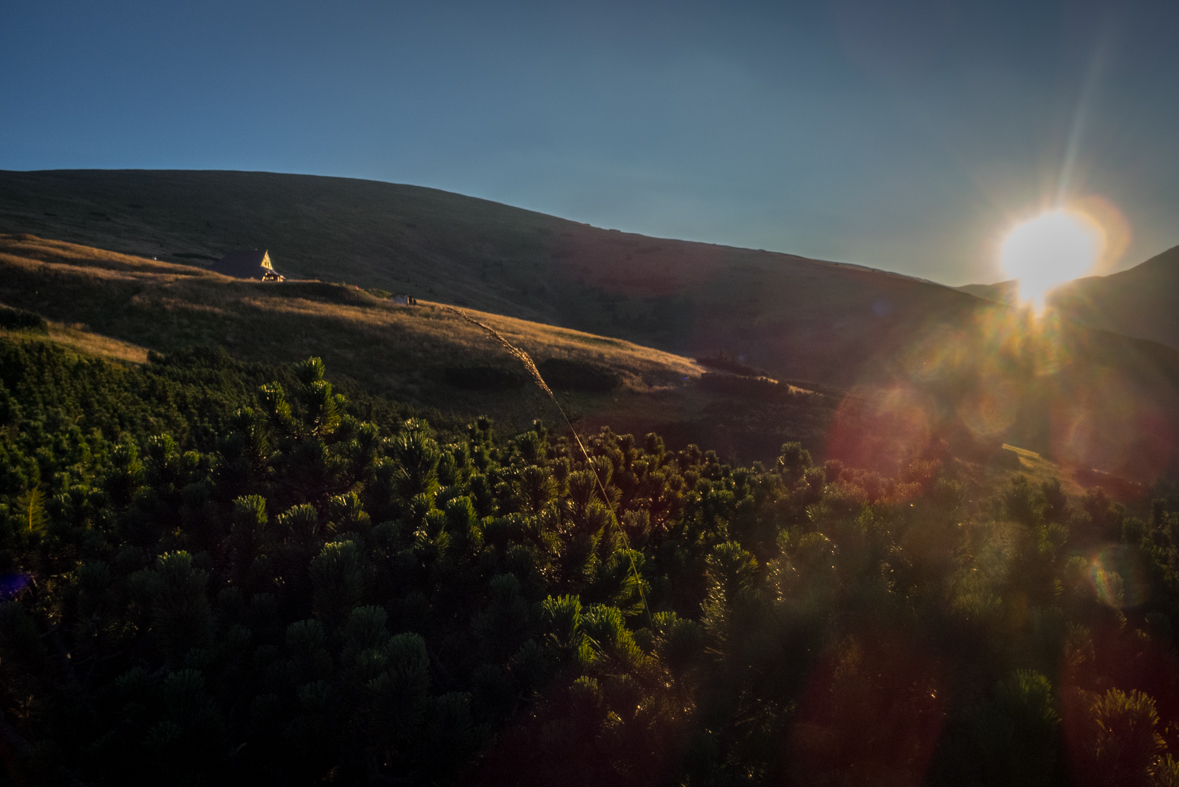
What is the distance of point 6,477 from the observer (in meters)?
7.33

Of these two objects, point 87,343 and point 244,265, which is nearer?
point 87,343

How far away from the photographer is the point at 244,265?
46.7m

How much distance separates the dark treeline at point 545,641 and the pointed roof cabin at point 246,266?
49987 millimetres

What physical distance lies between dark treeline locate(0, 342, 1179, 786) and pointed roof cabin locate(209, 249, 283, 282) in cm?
4999

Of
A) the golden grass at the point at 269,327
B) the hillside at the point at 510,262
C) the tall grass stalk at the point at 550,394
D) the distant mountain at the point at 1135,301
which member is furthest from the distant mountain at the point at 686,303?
the distant mountain at the point at 1135,301

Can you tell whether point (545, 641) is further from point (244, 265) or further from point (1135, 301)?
point (1135, 301)

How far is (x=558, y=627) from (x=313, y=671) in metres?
0.97

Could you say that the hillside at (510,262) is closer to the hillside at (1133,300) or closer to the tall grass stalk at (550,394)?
the hillside at (1133,300)

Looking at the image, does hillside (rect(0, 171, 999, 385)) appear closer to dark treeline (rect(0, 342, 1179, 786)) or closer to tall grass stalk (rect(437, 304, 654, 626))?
tall grass stalk (rect(437, 304, 654, 626))

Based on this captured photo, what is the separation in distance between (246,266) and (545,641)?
5433cm

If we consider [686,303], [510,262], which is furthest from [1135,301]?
[510,262]

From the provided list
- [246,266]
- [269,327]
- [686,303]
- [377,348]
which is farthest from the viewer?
[686,303]

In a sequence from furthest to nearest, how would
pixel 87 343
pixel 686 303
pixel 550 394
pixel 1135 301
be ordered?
1. pixel 1135 301
2. pixel 686 303
3. pixel 87 343
4. pixel 550 394

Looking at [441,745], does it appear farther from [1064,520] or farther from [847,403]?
[847,403]
